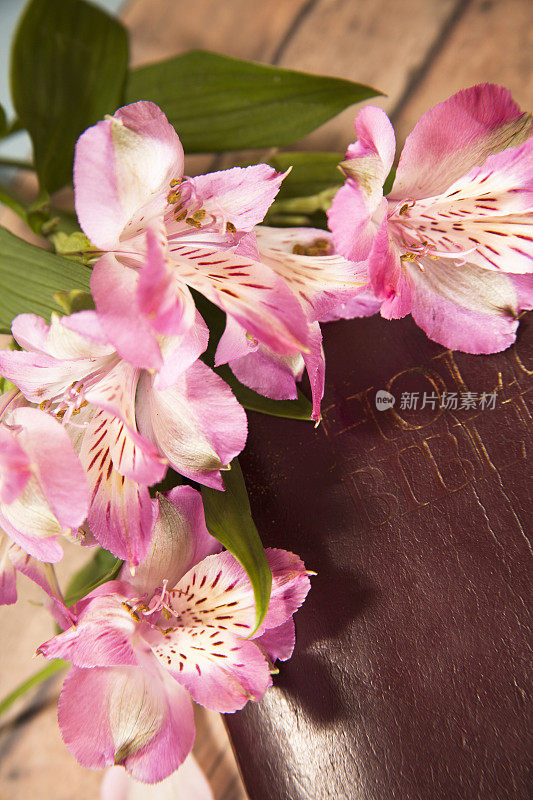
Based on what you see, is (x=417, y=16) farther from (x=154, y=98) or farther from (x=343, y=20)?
(x=154, y=98)

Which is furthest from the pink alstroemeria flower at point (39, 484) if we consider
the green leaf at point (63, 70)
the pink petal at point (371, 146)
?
the green leaf at point (63, 70)

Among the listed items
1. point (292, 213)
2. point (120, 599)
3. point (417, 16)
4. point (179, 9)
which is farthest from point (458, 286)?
point (179, 9)

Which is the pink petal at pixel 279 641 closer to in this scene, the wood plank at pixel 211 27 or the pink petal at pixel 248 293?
the pink petal at pixel 248 293

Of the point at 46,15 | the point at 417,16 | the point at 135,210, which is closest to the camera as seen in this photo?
the point at 135,210

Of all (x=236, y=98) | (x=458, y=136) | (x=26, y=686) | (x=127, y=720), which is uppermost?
(x=458, y=136)

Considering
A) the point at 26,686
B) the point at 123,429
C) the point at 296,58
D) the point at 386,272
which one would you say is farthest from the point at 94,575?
the point at 296,58

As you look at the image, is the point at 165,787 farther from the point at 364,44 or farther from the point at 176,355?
the point at 364,44
